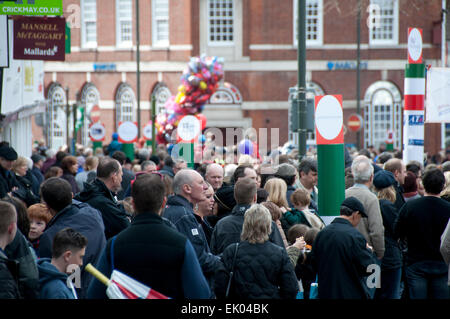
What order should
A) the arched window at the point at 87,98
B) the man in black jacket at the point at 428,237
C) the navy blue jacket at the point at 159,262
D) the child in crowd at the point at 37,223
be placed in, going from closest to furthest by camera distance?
the navy blue jacket at the point at 159,262
the child in crowd at the point at 37,223
the man in black jacket at the point at 428,237
the arched window at the point at 87,98

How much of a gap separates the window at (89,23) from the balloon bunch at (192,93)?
1410 cm

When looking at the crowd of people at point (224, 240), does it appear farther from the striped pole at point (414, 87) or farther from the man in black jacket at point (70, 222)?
the striped pole at point (414, 87)

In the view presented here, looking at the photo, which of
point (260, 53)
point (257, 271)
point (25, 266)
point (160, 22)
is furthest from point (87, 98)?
point (25, 266)

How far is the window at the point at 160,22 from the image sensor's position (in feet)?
127

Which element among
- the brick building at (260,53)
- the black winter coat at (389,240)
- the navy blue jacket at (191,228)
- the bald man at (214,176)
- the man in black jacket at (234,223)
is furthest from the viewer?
the brick building at (260,53)

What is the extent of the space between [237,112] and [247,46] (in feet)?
11.0

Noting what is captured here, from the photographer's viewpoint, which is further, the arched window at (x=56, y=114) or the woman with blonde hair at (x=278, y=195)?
the arched window at (x=56, y=114)

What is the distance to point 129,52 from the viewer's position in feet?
130

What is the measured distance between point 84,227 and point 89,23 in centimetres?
3527

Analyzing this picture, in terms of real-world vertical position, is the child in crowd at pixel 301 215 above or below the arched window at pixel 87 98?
below

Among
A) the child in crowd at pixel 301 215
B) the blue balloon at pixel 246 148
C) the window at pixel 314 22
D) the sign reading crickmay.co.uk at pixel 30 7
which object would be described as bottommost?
the child in crowd at pixel 301 215

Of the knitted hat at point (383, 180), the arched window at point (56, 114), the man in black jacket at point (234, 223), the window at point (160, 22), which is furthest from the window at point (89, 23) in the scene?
the man in black jacket at point (234, 223)

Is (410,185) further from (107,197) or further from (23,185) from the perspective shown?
(23,185)
